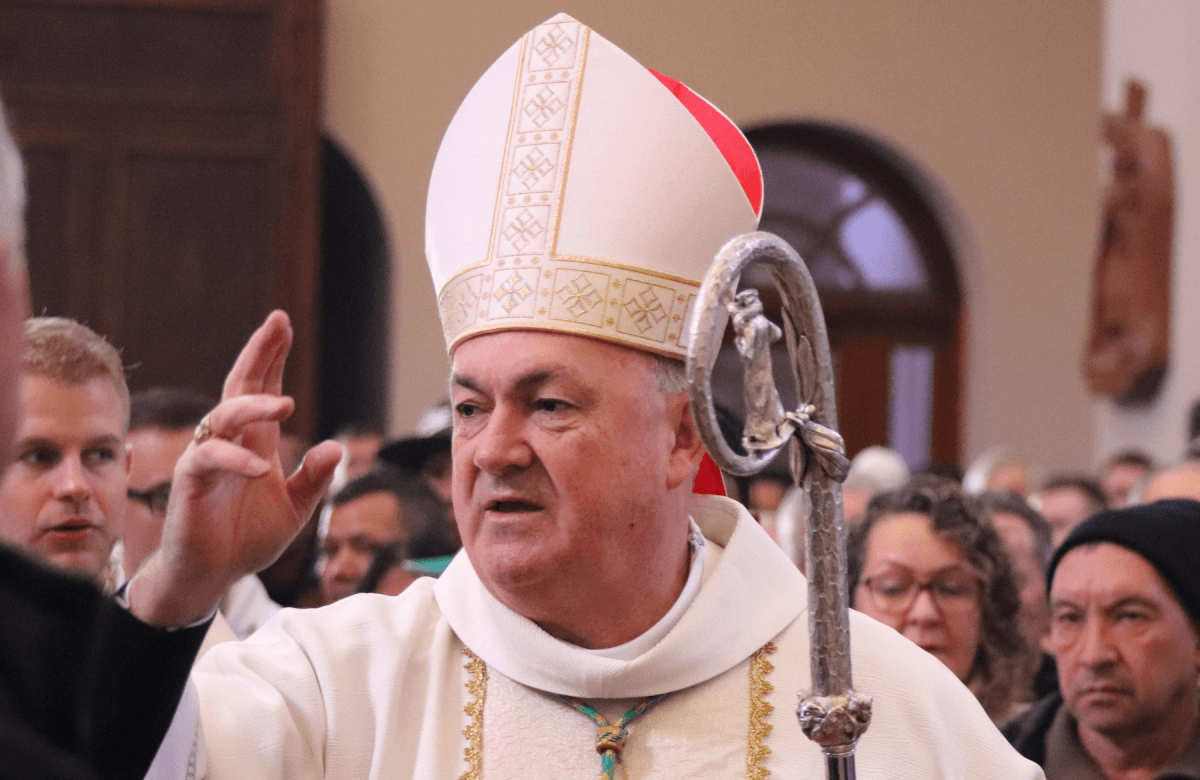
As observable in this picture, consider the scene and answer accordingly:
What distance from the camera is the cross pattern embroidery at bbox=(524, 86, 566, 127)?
2541 millimetres

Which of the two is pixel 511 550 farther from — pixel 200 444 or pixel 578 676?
pixel 200 444

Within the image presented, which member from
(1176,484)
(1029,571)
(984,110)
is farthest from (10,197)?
(984,110)

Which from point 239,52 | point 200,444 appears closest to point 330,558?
point 200,444

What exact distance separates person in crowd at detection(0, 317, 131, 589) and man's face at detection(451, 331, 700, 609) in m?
0.93

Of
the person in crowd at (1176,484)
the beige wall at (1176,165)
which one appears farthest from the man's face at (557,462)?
the beige wall at (1176,165)

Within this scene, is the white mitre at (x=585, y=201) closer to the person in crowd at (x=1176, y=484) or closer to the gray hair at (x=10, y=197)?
the gray hair at (x=10, y=197)

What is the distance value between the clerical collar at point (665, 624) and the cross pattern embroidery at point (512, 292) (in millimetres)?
528

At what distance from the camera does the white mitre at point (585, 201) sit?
2451 mm

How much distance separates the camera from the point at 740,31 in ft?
39.5

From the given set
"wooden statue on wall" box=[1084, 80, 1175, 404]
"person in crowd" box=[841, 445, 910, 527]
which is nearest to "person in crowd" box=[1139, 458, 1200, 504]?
"person in crowd" box=[841, 445, 910, 527]

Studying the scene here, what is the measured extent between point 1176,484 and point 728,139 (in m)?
2.30

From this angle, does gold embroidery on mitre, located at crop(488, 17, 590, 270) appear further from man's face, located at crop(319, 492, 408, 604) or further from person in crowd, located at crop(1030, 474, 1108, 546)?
person in crowd, located at crop(1030, 474, 1108, 546)

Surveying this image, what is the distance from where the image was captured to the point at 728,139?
2.76m

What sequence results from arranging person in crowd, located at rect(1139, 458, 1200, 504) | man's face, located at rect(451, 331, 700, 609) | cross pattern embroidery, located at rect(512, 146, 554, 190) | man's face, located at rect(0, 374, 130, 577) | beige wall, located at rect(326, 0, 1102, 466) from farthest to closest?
beige wall, located at rect(326, 0, 1102, 466), person in crowd, located at rect(1139, 458, 1200, 504), man's face, located at rect(0, 374, 130, 577), cross pattern embroidery, located at rect(512, 146, 554, 190), man's face, located at rect(451, 331, 700, 609)
